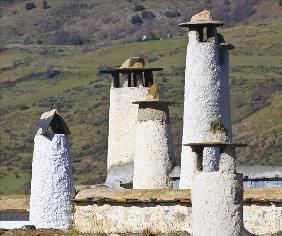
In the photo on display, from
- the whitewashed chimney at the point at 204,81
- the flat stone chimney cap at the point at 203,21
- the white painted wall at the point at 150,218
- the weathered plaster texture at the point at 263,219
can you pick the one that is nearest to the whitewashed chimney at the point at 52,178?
the white painted wall at the point at 150,218

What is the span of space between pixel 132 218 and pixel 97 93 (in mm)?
88885

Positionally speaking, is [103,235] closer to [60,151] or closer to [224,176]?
[60,151]

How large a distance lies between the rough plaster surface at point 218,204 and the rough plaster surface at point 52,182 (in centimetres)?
722

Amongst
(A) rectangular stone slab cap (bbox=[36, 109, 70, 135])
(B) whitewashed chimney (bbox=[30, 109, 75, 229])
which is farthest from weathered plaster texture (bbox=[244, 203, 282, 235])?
(A) rectangular stone slab cap (bbox=[36, 109, 70, 135])

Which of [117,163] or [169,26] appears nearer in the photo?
[117,163]

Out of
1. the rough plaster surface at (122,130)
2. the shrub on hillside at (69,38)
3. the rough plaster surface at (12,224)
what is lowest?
the rough plaster surface at (12,224)

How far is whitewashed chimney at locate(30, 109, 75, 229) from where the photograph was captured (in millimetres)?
37531

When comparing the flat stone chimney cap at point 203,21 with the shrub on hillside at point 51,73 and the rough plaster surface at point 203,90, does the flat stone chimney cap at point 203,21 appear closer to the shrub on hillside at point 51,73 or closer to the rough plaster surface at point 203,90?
the rough plaster surface at point 203,90

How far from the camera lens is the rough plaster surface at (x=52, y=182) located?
37531mm

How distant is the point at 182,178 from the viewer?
3953 centimetres

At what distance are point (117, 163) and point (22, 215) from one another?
391cm

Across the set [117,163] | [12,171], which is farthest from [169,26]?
[117,163]

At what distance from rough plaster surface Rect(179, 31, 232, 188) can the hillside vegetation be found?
4016 centimetres

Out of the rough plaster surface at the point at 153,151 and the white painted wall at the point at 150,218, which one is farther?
the rough plaster surface at the point at 153,151
